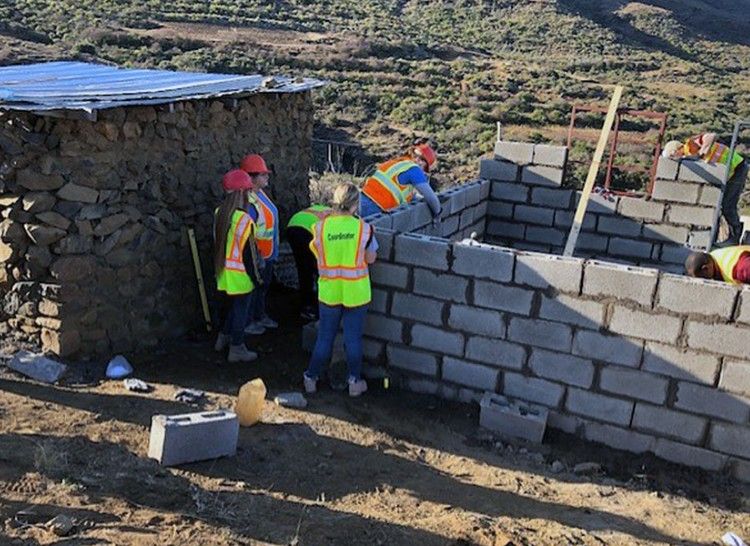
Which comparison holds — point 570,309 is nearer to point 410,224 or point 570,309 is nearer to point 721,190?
point 410,224

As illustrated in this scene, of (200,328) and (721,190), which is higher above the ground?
(721,190)

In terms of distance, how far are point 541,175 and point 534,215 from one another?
20.2 inches

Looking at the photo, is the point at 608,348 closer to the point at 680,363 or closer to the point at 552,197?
the point at 680,363

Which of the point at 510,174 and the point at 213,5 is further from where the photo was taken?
the point at 213,5

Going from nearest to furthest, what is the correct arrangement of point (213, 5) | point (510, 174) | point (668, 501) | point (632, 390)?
point (668, 501) → point (632, 390) → point (510, 174) → point (213, 5)

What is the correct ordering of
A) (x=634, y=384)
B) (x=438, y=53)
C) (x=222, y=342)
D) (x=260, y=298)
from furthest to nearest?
(x=438, y=53), (x=260, y=298), (x=222, y=342), (x=634, y=384)

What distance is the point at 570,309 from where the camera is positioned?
5.49 m

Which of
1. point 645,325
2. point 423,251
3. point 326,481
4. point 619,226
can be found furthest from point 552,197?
point 326,481

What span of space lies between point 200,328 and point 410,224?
2.19 metres

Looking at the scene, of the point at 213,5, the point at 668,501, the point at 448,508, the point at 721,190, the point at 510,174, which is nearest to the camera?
the point at 448,508

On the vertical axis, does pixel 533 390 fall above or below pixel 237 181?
below

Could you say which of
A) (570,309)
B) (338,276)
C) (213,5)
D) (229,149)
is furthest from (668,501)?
(213,5)

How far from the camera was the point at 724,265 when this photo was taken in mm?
5516

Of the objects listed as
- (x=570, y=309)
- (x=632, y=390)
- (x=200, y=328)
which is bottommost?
(x=200, y=328)
